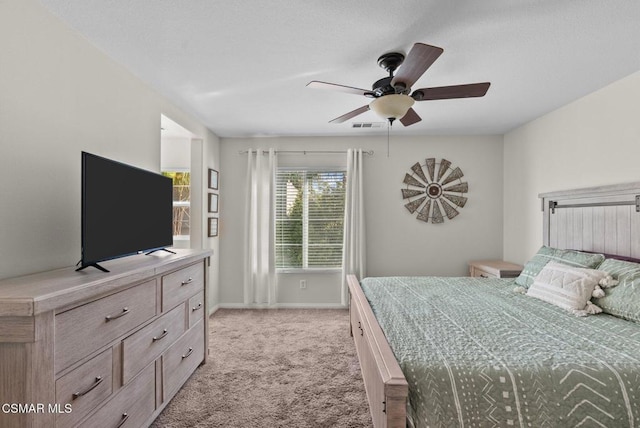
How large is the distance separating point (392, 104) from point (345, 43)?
497mm

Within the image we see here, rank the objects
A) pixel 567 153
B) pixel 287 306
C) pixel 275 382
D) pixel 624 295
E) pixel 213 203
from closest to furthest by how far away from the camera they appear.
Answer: pixel 624 295 < pixel 275 382 < pixel 567 153 < pixel 213 203 < pixel 287 306

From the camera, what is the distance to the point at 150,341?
6.40 feet

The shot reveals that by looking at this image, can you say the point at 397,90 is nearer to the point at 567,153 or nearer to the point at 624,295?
the point at 624,295

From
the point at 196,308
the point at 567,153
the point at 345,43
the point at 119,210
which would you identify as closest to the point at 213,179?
the point at 196,308

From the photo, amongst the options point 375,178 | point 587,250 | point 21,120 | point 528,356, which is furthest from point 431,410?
point 375,178

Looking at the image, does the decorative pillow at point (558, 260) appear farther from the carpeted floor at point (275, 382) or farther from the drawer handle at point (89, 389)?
the drawer handle at point (89, 389)

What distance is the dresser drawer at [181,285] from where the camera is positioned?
7.07 feet

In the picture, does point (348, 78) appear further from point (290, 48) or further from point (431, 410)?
point (431, 410)

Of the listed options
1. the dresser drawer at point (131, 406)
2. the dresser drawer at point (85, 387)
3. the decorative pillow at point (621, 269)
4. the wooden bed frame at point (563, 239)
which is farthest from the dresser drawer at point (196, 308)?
the decorative pillow at point (621, 269)

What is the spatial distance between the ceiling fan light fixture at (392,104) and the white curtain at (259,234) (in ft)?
7.98

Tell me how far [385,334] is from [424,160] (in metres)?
3.21

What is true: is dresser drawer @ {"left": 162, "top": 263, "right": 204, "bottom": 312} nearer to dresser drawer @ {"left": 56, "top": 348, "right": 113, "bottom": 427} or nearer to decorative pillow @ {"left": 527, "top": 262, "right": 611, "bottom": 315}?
dresser drawer @ {"left": 56, "top": 348, "right": 113, "bottom": 427}

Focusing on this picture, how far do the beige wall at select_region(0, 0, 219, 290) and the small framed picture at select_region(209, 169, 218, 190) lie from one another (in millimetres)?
1785

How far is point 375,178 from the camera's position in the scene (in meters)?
4.55
